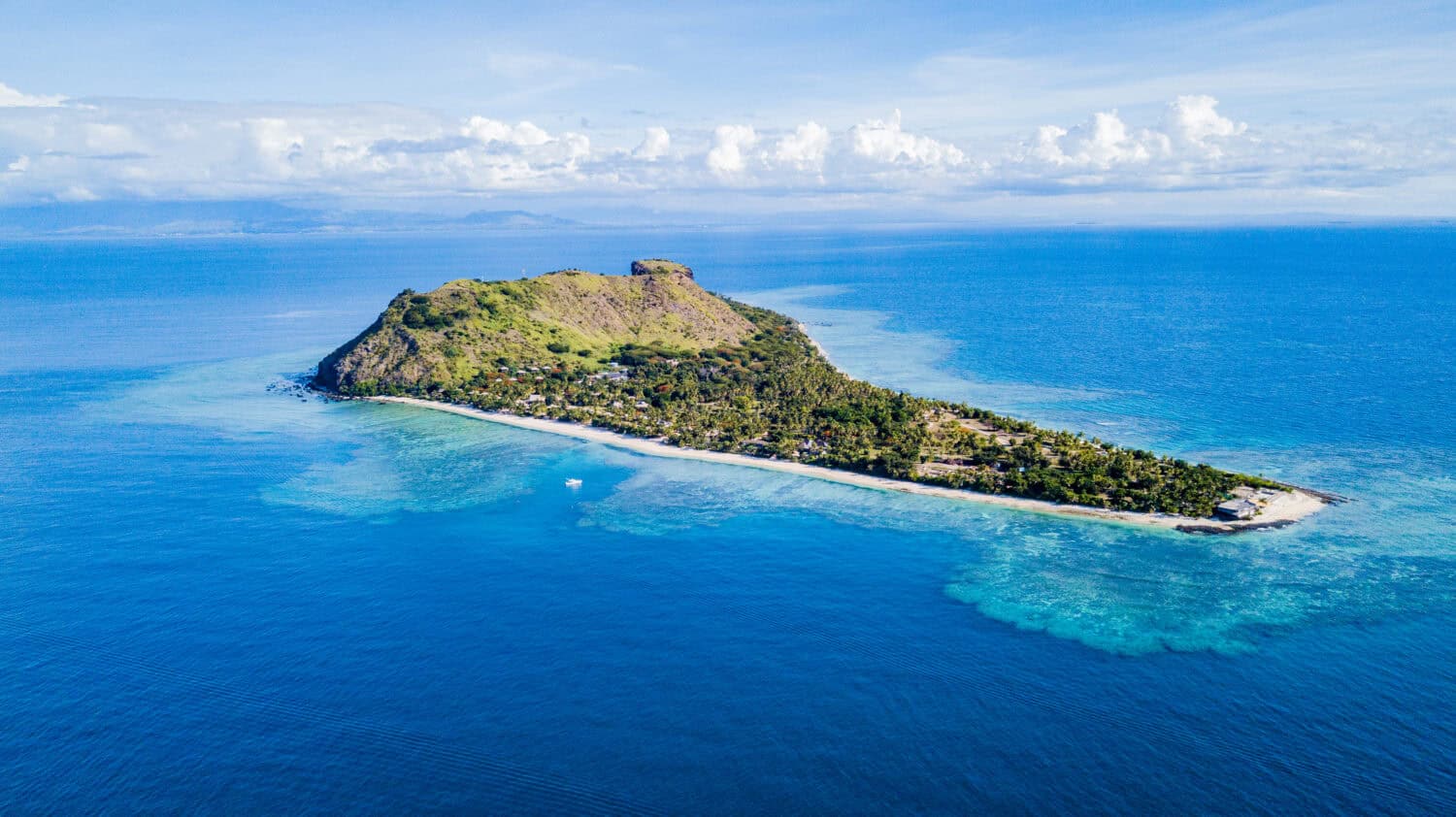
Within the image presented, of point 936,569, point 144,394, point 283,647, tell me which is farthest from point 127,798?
point 144,394

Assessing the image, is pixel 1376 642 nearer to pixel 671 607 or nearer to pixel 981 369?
pixel 671 607

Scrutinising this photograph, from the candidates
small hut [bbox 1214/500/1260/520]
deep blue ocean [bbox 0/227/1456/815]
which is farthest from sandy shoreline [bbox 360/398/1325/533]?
deep blue ocean [bbox 0/227/1456/815]

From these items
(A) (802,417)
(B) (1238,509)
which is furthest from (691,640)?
(A) (802,417)

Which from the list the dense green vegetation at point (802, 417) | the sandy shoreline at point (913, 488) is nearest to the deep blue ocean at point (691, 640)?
the sandy shoreline at point (913, 488)

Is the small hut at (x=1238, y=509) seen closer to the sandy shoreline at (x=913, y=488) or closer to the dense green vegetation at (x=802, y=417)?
the sandy shoreline at (x=913, y=488)

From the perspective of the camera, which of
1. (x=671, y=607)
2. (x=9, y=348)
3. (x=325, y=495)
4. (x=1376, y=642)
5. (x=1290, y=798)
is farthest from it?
(x=9, y=348)

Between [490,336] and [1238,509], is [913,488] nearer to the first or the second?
[1238,509]

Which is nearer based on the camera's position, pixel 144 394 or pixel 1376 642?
pixel 1376 642
